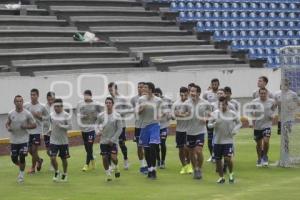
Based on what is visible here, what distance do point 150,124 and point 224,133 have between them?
202 centimetres

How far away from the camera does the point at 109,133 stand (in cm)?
1873

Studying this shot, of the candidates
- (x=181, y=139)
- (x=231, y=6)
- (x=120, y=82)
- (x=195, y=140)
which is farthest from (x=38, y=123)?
(x=231, y=6)

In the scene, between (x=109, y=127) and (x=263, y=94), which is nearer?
(x=109, y=127)

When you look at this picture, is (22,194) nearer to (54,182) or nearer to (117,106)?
(54,182)

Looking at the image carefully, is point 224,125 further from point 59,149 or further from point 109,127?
point 59,149

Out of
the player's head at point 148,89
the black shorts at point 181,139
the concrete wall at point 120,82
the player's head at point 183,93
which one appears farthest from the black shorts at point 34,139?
the concrete wall at point 120,82

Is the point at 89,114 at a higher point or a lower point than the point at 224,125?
higher

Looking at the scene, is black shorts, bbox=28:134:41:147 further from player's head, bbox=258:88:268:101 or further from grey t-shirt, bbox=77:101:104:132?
player's head, bbox=258:88:268:101

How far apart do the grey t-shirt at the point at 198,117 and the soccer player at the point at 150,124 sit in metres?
0.76

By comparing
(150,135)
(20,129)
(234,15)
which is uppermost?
(234,15)

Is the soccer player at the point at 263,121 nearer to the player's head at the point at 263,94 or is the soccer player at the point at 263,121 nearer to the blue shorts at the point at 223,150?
the player's head at the point at 263,94

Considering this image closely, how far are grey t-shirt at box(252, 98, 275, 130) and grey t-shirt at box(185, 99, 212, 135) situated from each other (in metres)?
2.26

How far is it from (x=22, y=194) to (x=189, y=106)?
4785mm

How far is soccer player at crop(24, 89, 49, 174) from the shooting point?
20375 mm
